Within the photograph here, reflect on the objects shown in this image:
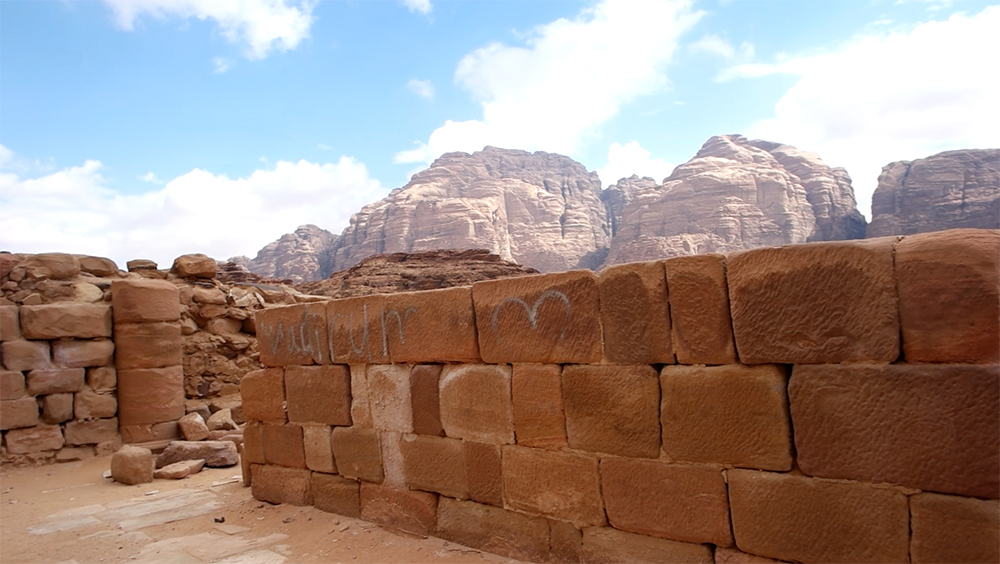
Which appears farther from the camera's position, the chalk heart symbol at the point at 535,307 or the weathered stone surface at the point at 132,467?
the weathered stone surface at the point at 132,467

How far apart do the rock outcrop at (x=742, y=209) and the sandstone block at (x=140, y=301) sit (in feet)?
172

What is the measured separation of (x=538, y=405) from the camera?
12.1 feet

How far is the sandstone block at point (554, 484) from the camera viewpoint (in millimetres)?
3455

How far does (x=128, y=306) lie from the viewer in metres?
7.96

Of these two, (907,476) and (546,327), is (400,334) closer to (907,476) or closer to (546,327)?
(546,327)

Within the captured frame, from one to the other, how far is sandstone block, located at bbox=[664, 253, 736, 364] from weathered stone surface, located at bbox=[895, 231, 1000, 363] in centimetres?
72

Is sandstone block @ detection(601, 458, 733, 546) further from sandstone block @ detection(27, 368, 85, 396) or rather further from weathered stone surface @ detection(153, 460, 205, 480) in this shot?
sandstone block @ detection(27, 368, 85, 396)

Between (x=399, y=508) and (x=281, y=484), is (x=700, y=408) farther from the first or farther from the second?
(x=281, y=484)

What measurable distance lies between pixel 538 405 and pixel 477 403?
1.66 ft

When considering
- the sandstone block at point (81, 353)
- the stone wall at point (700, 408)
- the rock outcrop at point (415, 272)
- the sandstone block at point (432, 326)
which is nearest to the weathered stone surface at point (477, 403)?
the stone wall at point (700, 408)

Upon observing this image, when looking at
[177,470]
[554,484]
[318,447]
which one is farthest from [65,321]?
[554,484]

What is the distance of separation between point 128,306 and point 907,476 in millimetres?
8538

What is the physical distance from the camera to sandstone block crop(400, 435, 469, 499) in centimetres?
412

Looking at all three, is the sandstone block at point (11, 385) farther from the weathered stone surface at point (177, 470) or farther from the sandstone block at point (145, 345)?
the weathered stone surface at point (177, 470)
